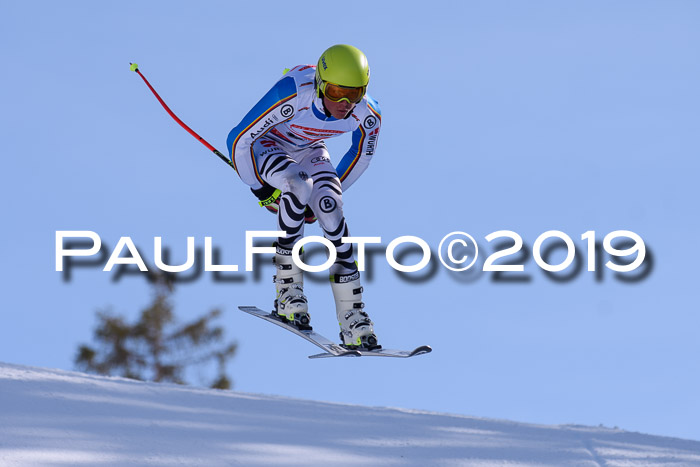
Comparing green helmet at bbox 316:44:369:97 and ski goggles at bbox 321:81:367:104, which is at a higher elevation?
green helmet at bbox 316:44:369:97

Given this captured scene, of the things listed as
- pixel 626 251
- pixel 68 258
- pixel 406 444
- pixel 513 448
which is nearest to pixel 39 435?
pixel 68 258

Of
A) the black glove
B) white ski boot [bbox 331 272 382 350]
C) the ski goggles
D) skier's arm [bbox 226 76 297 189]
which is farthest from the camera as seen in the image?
the black glove

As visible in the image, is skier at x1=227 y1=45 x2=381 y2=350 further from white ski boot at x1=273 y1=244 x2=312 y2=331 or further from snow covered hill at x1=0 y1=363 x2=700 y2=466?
snow covered hill at x1=0 y1=363 x2=700 y2=466

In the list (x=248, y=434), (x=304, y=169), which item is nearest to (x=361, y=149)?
(x=304, y=169)

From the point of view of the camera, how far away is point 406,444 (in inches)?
345

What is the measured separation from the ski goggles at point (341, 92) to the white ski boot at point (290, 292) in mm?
1529

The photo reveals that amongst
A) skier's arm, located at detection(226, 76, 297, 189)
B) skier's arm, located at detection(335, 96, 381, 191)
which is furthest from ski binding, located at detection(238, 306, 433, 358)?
skier's arm, located at detection(335, 96, 381, 191)

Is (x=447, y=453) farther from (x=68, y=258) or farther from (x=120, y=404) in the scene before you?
(x=68, y=258)

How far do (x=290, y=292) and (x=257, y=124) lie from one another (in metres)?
1.47

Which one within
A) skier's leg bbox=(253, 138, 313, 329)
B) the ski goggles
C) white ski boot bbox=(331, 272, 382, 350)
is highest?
the ski goggles

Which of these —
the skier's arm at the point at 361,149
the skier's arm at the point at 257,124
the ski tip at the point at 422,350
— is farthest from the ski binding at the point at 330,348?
the skier's arm at the point at 361,149

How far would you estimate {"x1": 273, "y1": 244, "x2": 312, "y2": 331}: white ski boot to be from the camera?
8578 mm

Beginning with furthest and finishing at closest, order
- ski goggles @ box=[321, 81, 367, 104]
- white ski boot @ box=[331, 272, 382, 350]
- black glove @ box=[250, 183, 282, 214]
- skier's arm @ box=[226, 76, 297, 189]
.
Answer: black glove @ box=[250, 183, 282, 214] < white ski boot @ box=[331, 272, 382, 350] < skier's arm @ box=[226, 76, 297, 189] < ski goggles @ box=[321, 81, 367, 104]

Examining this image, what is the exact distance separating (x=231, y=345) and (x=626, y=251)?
54.1ft
